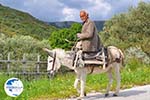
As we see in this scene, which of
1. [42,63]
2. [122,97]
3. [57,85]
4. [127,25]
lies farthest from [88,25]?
[127,25]

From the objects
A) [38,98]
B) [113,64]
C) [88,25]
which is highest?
[88,25]

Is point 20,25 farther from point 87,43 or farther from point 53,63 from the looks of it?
point 53,63

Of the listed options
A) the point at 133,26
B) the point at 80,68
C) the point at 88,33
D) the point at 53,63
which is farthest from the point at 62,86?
the point at 133,26

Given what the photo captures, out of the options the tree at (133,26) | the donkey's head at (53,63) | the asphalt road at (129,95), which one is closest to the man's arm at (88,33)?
the donkey's head at (53,63)

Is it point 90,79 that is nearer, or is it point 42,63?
point 90,79

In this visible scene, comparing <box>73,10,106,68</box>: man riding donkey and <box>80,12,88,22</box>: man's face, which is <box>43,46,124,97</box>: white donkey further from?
<box>80,12,88,22</box>: man's face

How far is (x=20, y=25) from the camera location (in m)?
147

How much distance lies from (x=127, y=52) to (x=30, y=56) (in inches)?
298

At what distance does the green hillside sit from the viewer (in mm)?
127537

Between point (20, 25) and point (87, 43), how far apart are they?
A: 136310 mm

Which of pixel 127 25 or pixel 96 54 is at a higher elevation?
pixel 127 25

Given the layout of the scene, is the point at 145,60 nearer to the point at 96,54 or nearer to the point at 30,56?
the point at 30,56

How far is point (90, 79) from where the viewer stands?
17047 mm

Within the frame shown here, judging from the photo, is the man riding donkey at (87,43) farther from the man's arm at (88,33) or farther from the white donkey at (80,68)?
the white donkey at (80,68)
